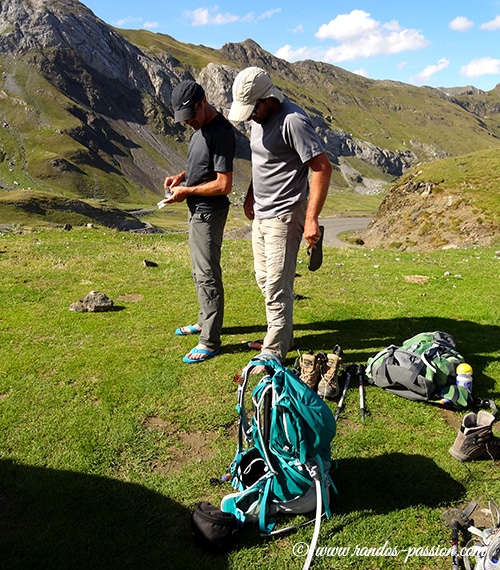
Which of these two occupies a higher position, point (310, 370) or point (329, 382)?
point (310, 370)

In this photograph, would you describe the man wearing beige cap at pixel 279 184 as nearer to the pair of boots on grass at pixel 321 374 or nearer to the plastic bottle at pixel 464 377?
the pair of boots on grass at pixel 321 374

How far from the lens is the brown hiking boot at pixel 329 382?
21.0ft

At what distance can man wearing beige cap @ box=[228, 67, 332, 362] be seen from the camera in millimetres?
5820

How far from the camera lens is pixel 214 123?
23.1 feet

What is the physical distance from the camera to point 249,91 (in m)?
5.65

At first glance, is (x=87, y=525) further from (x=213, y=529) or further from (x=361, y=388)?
(x=361, y=388)

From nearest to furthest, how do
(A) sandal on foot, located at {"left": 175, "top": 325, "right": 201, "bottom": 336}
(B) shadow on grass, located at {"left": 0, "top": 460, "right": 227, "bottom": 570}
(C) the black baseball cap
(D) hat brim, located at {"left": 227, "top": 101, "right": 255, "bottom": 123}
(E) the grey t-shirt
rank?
1. (B) shadow on grass, located at {"left": 0, "top": 460, "right": 227, "bottom": 570}
2. (D) hat brim, located at {"left": 227, "top": 101, "right": 255, "bottom": 123}
3. (E) the grey t-shirt
4. (C) the black baseball cap
5. (A) sandal on foot, located at {"left": 175, "top": 325, "right": 201, "bottom": 336}

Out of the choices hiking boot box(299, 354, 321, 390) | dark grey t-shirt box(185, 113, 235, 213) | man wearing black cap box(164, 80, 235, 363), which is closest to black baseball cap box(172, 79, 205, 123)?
man wearing black cap box(164, 80, 235, 363)

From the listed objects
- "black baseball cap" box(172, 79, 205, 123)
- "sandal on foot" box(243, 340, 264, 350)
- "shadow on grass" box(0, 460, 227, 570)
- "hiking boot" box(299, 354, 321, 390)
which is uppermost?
"black baseball cap" box(172, 79, 205, 123)

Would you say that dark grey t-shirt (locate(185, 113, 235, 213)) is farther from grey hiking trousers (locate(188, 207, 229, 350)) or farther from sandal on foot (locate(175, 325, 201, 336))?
sandal on foot (locate(175, 325, 201, 336))

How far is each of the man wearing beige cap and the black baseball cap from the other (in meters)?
1.05

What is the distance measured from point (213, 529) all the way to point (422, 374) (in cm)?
399

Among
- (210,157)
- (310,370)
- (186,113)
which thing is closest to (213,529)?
(310,370)

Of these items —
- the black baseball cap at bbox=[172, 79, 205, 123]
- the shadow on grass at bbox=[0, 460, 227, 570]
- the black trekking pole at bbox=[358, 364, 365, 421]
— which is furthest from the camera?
the black baseball cap at bbox=[172, 79, 205, 123]
